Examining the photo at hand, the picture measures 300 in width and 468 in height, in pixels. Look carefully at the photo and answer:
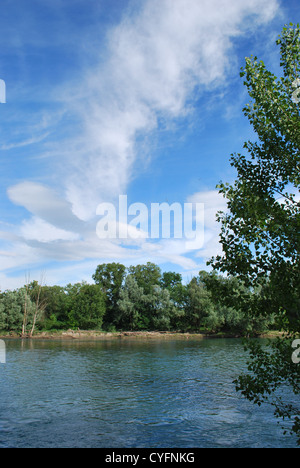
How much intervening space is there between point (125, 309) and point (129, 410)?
7046cm

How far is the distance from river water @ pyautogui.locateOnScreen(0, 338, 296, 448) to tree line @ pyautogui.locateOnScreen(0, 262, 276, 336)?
46720mm

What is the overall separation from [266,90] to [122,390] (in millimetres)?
19278

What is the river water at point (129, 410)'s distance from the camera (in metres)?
13.2

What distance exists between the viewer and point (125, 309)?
87125mm

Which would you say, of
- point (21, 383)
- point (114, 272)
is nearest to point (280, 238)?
point (21, 383)

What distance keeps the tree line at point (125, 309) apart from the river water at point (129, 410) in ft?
153

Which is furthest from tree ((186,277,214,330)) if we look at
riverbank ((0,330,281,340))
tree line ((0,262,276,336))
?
riverbank ((0,330,281,340))

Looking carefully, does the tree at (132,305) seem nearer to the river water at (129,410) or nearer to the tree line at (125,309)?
the tree line at (125,309)

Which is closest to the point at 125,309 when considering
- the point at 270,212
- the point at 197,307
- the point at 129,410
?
the point at 197,307

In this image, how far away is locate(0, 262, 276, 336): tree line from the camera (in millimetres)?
78750

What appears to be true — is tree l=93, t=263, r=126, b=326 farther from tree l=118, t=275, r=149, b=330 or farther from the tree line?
tree l=118, t=275, r=149, b=330

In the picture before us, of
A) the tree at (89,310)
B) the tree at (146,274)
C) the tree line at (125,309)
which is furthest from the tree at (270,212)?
the tree at (146,274)

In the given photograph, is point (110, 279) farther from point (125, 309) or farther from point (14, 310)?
point (14, 310)
